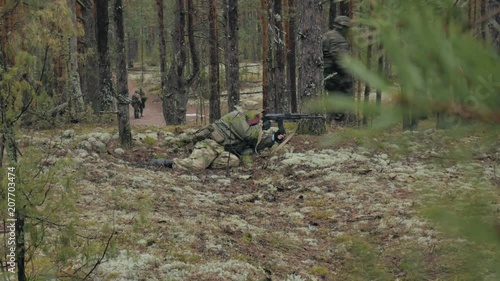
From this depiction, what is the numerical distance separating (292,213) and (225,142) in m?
3.55

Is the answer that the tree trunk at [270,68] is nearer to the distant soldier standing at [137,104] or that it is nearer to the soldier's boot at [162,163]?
the soldier's boot at [162,163]

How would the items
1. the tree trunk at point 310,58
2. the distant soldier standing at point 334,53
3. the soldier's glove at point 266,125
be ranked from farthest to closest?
the distant soldier standing at point 334,53, the soldier's glove at point 266,125, the tree trunk at point 310,58

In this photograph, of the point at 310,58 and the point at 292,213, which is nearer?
the point at 292,213

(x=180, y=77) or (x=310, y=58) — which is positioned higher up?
(x=310, y=58)

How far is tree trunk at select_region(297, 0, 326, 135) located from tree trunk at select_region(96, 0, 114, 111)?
14.5 feet

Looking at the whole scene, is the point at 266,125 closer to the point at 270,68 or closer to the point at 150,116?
the point at 270,68

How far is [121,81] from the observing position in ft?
31.6

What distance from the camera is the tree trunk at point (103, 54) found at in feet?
32.2

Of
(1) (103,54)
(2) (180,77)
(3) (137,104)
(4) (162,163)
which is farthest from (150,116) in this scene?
(4) (162,163)

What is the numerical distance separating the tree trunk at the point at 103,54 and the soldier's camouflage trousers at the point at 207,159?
2.19m

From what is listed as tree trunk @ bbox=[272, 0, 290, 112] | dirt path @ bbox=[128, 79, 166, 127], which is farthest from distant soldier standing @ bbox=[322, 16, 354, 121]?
dirt path @ bbox=[128, 79, 166, 127]

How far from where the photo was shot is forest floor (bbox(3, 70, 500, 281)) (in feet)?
3.84

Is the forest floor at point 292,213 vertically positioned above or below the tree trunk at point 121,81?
below

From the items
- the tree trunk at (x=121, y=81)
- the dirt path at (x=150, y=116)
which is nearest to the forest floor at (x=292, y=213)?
the tree trunk at (x=121, y=81)
